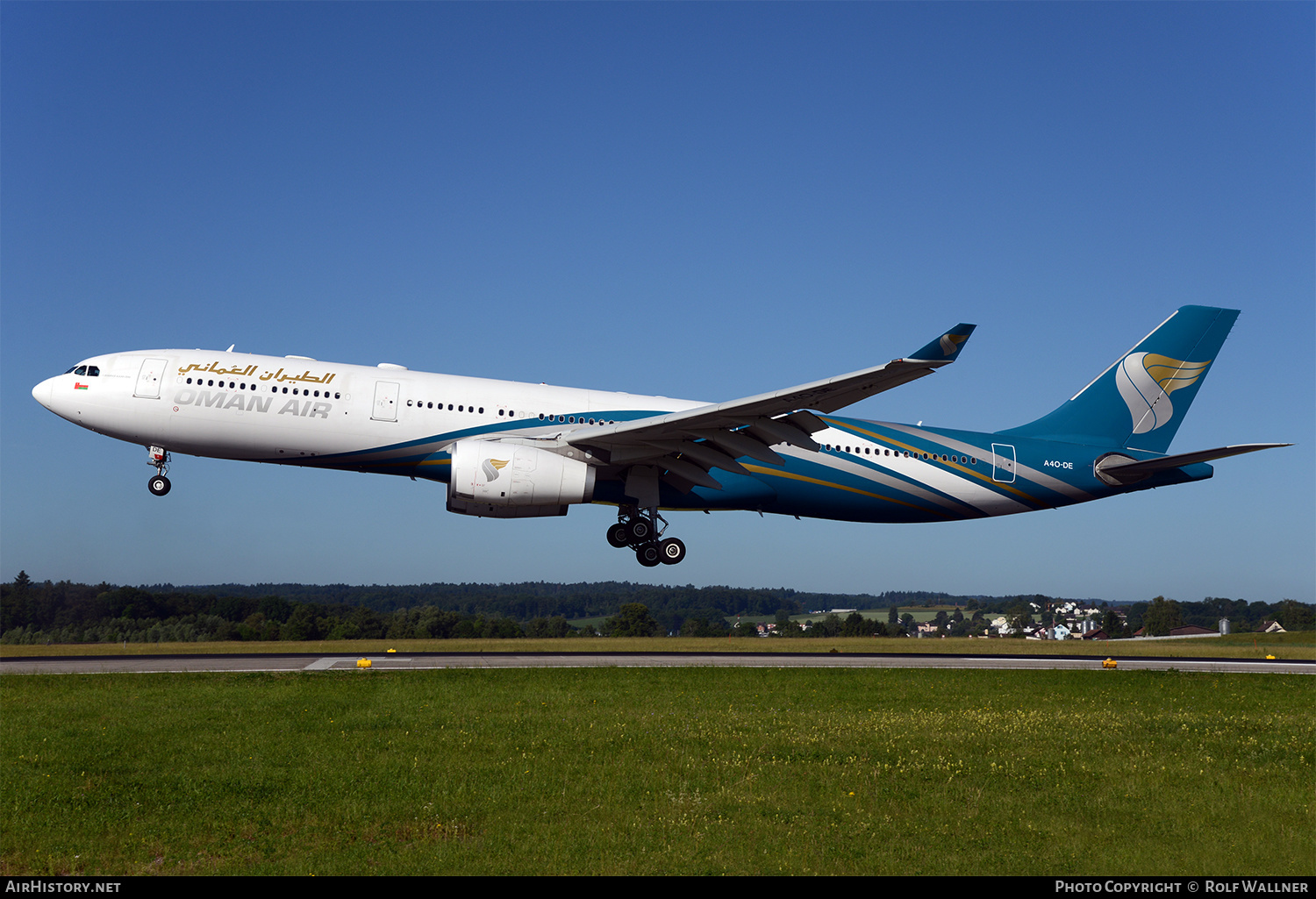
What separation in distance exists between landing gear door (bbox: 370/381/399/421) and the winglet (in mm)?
12883

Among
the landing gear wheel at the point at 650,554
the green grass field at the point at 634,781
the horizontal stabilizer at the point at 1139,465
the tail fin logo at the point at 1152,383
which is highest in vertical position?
the tail fin logo at the point at 1152,383

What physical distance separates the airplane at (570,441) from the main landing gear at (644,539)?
0.13 feet

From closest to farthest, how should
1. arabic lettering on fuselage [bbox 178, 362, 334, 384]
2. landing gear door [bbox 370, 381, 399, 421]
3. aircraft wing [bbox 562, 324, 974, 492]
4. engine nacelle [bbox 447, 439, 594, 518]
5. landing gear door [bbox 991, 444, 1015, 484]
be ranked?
aircraft wing [bbox 562, 324, 974, 492] < engine nacelle [bbox 447, 439, 594, 518] < arabic lettering on fuselage [bbox 178, 362, 334, 384] < landing gear door [bbox 370, 381, 399, 421] < landing gear door [bbox 991, 444, 1015, 484]

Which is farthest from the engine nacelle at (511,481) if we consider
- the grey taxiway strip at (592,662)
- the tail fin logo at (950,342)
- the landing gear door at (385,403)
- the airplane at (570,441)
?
the tail fin logo at (950,342)

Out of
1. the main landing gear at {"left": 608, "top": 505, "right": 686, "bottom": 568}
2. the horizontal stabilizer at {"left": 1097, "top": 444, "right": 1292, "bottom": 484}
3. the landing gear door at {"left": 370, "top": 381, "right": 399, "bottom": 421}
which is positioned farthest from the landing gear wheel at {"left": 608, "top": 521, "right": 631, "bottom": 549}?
the horizontal stabilizer at {"left": 1097, "top": 444, "right": 1292, "bottom": 484}

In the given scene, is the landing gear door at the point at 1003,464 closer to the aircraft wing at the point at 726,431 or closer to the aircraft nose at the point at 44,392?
the aircraft wing at the point at 726,431

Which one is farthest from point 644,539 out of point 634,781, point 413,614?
point 413,614

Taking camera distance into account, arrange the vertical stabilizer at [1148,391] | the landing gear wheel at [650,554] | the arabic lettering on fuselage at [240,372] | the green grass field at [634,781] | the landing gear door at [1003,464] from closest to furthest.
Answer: the green grass field at [634,781] → the arabic lettering on fuselage at [240,372] → the landing gear wheel at [650,554] → the landing gear door at [1003,464] → the vertical stabilizer at [1148,391]

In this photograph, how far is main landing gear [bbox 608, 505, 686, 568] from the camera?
27.0m

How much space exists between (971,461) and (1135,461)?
5159mm

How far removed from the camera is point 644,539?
1067 inches

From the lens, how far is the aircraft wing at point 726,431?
21516 mm

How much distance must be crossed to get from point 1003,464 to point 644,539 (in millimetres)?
11006

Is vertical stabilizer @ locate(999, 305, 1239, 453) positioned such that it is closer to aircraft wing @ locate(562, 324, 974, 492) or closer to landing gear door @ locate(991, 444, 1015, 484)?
landing gear door @ locate(991, 444, 1015, 484)
